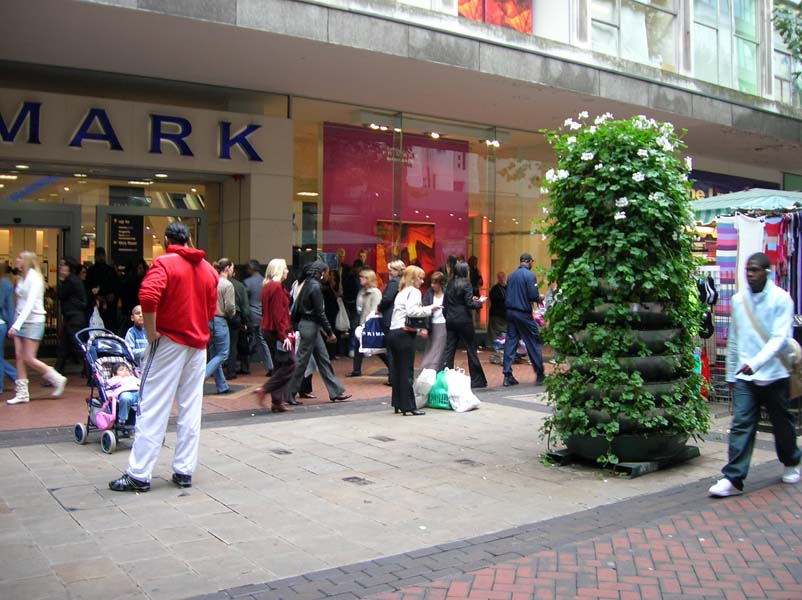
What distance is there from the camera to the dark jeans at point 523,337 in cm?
1212

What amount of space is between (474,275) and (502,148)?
3.06m

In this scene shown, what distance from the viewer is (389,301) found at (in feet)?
37.7

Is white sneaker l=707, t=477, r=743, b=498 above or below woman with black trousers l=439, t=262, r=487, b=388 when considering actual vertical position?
below

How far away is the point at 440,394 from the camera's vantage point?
10039 millimetres

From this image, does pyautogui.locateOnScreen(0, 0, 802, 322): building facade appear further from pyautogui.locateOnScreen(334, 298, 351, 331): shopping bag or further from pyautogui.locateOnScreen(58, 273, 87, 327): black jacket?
pyautogui.locateOnScreen(58, 273, 87, 327): black jacket

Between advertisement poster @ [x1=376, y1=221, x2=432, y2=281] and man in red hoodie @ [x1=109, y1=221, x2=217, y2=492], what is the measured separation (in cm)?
1013

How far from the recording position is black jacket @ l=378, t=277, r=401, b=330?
37.7 feet

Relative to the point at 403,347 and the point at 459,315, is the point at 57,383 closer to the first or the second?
the point at 403,347

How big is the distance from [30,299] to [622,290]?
7226mm

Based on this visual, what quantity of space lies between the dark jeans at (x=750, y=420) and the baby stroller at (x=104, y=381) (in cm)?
513

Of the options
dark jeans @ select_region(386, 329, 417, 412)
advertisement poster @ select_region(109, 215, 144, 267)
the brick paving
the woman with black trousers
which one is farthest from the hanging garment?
advertisement poster @ select_region(109, 215, 144, 267)

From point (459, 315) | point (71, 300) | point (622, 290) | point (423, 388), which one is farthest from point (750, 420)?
point (71, 300)

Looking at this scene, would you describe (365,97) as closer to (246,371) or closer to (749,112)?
(246,371)

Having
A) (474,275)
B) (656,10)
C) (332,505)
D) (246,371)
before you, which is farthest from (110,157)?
(656,10)
